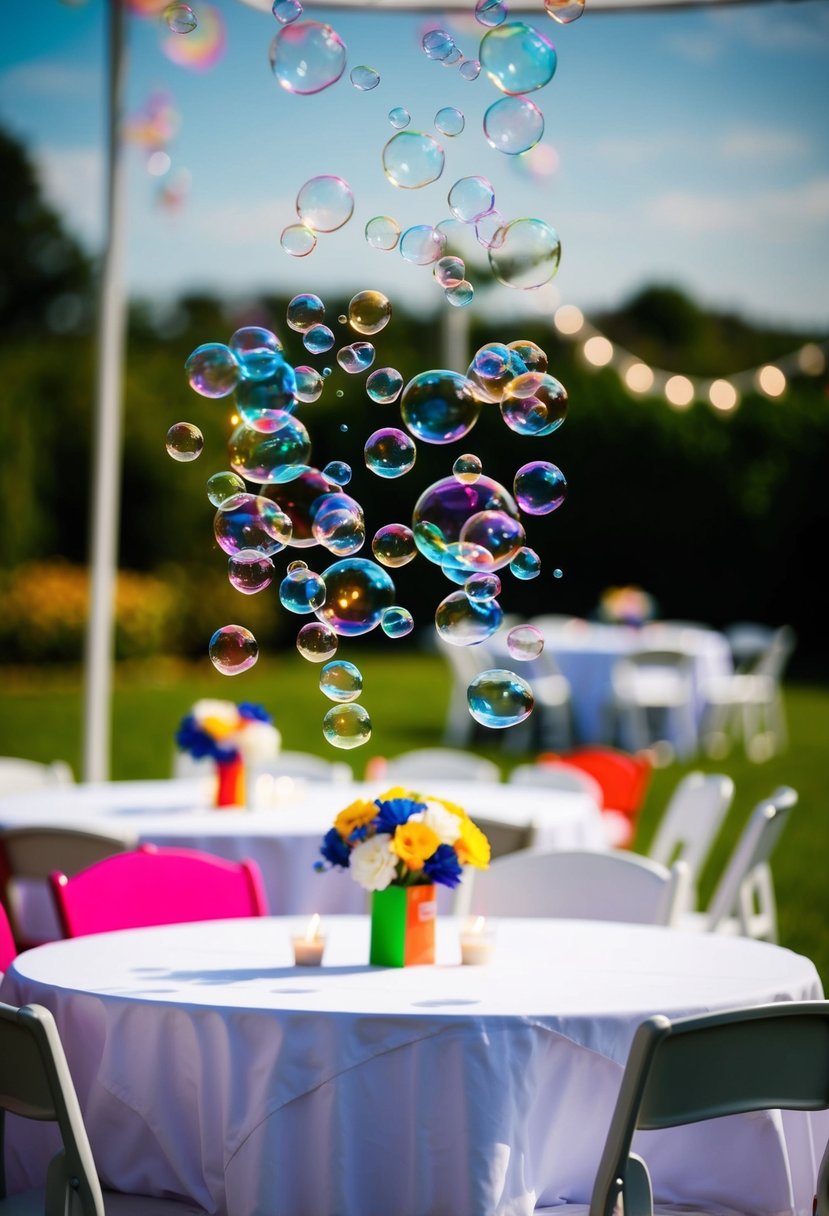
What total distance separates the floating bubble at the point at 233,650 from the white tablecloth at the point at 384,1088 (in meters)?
0.73

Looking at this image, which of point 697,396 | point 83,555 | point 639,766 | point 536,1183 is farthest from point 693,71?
point 536,1183

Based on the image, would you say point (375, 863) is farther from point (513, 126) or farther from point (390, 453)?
point (513, 126)

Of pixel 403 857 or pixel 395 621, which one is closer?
pixel 403 857

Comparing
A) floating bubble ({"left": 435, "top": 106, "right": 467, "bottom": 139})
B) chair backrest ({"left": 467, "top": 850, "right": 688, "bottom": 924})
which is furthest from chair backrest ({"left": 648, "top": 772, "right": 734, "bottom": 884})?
floating bubble ({"left": 435, "top": 106, "right": 467, "bottom": 139})

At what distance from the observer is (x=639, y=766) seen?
20.9ft

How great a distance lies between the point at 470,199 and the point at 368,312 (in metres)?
0.33

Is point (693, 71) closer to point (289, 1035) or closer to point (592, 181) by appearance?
point (592, 181)

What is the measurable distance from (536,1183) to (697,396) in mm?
16614

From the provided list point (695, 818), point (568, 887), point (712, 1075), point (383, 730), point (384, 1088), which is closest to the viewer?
point (712, 1075)

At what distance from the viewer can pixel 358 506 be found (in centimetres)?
336

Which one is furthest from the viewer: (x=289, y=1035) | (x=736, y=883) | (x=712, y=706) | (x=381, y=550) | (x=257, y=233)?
(x=257, y=233)

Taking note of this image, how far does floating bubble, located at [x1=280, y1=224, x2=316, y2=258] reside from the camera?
3.67m

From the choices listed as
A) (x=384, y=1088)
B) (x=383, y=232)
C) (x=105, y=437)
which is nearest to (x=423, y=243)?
(x=383, y=232)

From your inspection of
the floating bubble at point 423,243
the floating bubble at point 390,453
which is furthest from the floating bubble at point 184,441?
the floating bubble at point 423,243
